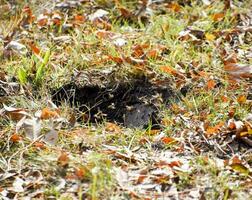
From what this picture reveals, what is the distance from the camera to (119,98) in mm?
3639

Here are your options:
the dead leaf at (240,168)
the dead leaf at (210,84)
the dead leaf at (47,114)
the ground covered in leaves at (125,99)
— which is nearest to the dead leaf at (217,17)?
the ground covered in leaves at (125,99)

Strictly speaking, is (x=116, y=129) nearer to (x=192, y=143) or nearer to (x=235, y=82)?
(x=192, y=143)

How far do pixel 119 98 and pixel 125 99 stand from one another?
0.15 feet

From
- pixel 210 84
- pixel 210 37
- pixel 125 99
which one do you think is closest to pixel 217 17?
pixel 210 37

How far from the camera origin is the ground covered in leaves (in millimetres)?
2648

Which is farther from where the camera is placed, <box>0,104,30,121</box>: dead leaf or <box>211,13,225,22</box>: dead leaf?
<box>211,13,225,22</box>: dead leaf

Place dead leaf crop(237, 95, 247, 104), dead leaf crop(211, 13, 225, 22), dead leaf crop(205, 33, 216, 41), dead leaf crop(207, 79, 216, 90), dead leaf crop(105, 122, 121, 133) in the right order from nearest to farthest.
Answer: dead leaf crop(105, 122, 121, 133), dead leaf crop(237, 95, 247, 104), dead leaf crop(207, 79, 216, 90), dead leaf crop(205, 33, 216, 41), dead leaf crop(211, 13, 225, 22)

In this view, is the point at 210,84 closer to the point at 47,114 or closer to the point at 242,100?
the point at 242,100

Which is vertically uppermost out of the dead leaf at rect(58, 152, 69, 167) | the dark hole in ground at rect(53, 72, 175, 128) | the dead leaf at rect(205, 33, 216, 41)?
the dead leaf at rect(205, 33, 216, 41)

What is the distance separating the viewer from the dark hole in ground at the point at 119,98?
350 centimetres

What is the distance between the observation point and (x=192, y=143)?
117 inches

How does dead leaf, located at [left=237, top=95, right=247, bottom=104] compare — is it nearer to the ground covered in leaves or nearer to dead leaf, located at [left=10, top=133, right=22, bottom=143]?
the ground covered in leaves

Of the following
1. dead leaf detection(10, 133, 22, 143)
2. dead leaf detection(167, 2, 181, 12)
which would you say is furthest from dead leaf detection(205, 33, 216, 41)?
dead leaf detection(10, 133, 22, 143)

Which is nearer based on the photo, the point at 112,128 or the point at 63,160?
the point at 63,160
